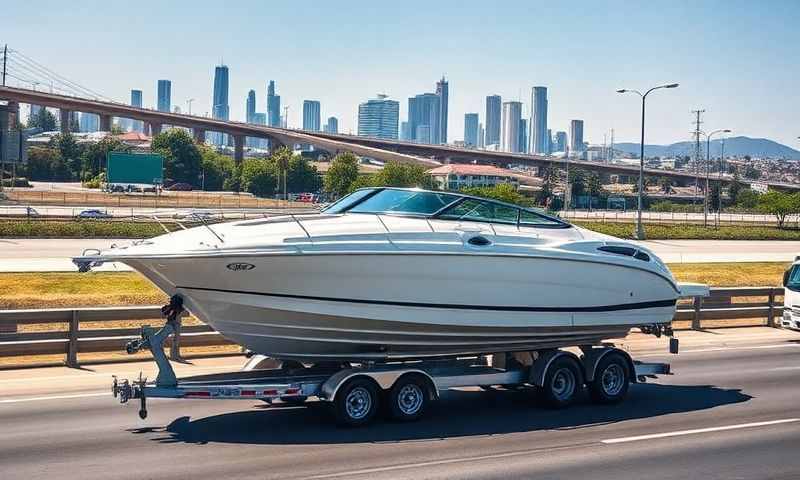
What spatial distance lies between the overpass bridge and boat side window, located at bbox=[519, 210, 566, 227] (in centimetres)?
11476

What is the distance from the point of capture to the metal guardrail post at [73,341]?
625 inches

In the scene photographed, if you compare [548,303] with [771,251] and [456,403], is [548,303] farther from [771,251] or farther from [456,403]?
[771,251]

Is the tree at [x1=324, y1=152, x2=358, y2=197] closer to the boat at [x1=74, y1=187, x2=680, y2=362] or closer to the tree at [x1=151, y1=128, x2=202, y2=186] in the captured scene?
the boat at [x1=74, y1=187, x2=680, y2=362]

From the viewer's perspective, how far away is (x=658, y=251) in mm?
48781

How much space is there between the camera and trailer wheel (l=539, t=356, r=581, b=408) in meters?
13.7

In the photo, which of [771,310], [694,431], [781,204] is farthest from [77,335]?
[781,204]

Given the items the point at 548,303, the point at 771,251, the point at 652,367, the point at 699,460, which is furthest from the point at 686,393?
the point at 771,251

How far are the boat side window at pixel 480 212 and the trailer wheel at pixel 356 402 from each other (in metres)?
2.72

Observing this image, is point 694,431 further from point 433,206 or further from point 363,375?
point 433,206

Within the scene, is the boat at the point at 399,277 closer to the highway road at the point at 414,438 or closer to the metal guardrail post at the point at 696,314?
the highway road at the point at 414,438

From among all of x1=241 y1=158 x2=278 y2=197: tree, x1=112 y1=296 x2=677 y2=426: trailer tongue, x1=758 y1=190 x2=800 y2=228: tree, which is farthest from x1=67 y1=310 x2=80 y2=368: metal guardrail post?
x1=241 y1=158 x2=278 y2=197: tree

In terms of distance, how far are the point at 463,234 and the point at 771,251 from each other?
143ft

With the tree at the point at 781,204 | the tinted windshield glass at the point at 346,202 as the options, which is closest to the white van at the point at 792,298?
the tinted windshield glass at the point at 346,202

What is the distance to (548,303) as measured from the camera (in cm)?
1374
